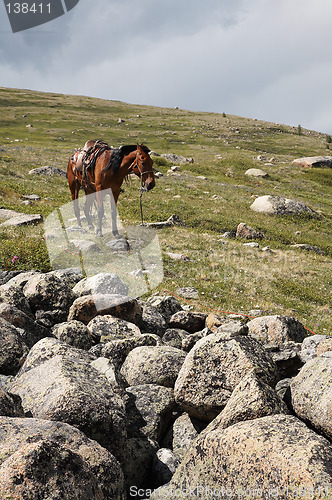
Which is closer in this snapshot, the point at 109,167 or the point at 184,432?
the point at 184,432

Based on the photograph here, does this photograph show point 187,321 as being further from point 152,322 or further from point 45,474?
point 45,474

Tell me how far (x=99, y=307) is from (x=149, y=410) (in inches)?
180

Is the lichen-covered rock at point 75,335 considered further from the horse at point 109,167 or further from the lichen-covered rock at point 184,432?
the horse at point 109,167

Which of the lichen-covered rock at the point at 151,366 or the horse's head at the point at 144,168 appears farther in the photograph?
the horse's head at the point at 144,168

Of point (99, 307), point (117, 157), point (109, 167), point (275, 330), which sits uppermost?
point (117, 157)

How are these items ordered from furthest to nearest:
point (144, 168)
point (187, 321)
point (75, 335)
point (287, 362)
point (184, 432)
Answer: point (144, 168) < point (187, 321) < point (75, 335) < point (287, 362) < point (184, 432)

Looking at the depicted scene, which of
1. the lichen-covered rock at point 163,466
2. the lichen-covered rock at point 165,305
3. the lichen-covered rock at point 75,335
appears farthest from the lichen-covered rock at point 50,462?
the lichen-covered rock at point 165,305

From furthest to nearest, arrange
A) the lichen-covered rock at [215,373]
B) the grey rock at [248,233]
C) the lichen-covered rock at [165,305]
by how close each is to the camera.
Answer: the grey rock at [248,233] → the lichen-covered rock at [165,305] → the lichen-covered rock at [215,373]

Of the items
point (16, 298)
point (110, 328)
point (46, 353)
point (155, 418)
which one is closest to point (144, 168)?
point (16, 298)

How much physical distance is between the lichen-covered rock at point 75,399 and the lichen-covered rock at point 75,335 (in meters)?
2.85

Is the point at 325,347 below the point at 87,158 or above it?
below

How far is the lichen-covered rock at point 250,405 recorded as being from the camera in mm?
5414

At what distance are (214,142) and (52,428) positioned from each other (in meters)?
113

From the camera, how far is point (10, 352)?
7746 mm
